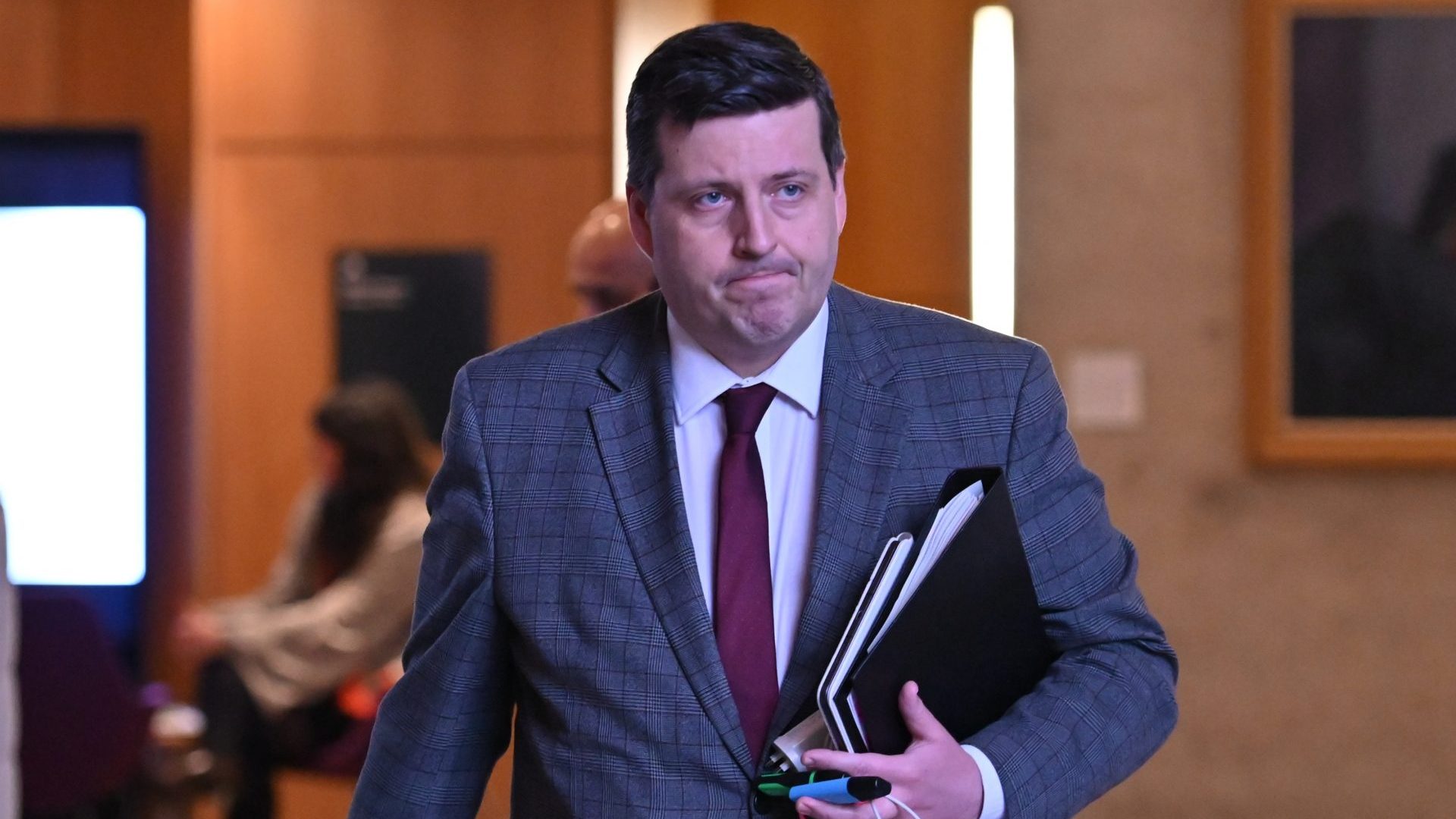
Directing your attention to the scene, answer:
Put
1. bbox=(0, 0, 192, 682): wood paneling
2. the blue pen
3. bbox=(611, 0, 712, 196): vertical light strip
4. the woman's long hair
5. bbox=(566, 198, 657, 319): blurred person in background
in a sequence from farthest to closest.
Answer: bbox=(0, 0, 192, 682): wood paneling
bbox=(611, 0, 712, 196): vertical light strip
the woman's long hair
bbox=(566, 198, 657, 319): blurred person in background
the blue pen

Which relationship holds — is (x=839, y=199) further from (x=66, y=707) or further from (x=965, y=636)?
(x=66, y=707)

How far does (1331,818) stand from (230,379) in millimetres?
3309

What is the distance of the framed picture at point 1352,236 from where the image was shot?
3623 millimetres

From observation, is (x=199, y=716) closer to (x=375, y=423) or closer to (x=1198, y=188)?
(x=375, y=423)

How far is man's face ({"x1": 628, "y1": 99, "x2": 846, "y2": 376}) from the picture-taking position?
4.39ft

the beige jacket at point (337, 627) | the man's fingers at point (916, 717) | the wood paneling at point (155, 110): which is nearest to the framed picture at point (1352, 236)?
the beige jacket at point (337, 627)

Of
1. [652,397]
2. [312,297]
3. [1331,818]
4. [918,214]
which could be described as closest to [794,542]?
[652,397]

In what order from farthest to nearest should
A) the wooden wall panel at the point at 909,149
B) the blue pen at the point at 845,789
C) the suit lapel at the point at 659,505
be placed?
1. the wooden wall panel at the point at 909,149
2. the suit lapel at the point at 659,505
3. the blue pen at the point at 845,789

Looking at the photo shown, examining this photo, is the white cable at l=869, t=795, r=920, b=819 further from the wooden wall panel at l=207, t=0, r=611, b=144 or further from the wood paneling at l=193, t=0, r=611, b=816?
the wooden wall panel at l=207, t=0, r=611, b=144

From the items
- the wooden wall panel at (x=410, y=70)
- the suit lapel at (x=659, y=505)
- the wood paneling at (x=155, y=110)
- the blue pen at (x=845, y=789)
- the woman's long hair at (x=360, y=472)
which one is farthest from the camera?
the wood paneling at (x=155, y=110)

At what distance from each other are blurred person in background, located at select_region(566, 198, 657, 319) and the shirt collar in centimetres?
77

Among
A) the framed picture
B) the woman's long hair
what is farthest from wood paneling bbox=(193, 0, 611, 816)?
the framed picture

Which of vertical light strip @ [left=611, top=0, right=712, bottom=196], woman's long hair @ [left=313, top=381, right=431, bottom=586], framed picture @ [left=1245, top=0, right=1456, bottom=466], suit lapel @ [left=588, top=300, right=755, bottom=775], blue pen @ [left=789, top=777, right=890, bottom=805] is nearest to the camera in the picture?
blue pen @ [left=789, top=777, right=890, bottom=805]

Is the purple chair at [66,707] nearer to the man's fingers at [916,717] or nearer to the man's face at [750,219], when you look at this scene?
the man's face at [750,219]
